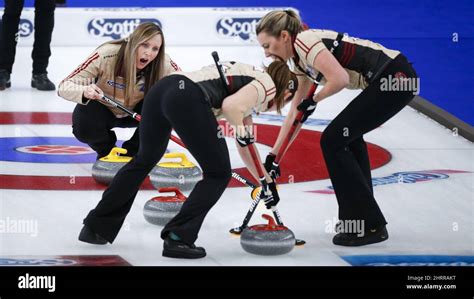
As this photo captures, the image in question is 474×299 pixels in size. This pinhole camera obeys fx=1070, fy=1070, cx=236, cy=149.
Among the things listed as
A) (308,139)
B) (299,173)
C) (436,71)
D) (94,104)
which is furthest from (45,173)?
(436,71)

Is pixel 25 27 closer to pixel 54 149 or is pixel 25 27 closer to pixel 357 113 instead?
pixel 54 149

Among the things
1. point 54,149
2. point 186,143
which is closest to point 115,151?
point 54,149

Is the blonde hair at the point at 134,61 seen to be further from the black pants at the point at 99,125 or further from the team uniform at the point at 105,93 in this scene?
the black pants at the point at 99,125

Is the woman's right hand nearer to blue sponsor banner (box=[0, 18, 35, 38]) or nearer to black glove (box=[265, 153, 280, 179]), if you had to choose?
black glove (box=[265, 153, 280, 179])

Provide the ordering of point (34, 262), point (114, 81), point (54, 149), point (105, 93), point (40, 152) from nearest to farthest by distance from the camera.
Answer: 1. point (34, 262)
2. point (114, 81)
3. point (105, 93)
4. point (40, 152)
5. point (54, 149)

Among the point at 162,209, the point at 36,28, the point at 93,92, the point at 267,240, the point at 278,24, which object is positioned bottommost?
the point at 267,240

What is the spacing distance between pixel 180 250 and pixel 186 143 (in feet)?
1.69

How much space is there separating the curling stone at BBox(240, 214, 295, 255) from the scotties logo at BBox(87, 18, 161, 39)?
22.4ft

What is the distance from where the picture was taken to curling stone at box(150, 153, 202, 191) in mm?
6438

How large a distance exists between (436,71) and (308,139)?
3.80 meters

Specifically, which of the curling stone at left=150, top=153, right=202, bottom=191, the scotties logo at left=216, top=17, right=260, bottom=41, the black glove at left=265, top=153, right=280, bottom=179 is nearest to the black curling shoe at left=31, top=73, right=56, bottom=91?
the scotties logo at left=216, top=17, right=260, bottom=41

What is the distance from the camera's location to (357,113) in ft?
18.3

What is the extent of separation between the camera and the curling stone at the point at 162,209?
5.74 metres
